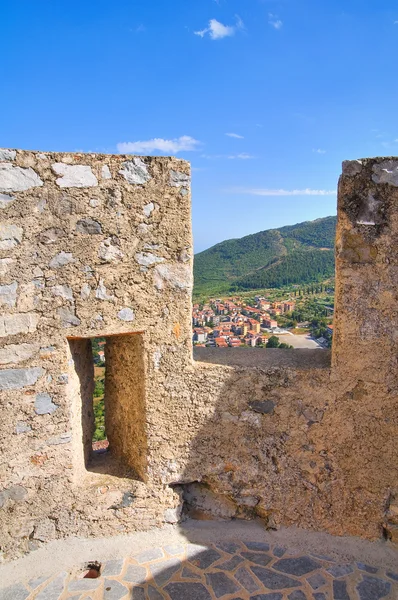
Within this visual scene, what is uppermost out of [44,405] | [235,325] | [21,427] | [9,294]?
[9,294]

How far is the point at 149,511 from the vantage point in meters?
3.06

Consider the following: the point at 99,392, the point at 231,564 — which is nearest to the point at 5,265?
the point at 231,564

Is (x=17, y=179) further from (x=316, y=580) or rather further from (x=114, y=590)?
(x=316, y=580)

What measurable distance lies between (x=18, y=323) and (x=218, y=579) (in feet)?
6.86

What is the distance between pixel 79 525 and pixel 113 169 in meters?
2.48

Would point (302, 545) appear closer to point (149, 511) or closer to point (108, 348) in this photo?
point (149, 511)

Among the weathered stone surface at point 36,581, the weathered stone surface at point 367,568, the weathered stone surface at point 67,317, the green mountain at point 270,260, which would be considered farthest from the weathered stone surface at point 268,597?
the green mountain at point 270,260

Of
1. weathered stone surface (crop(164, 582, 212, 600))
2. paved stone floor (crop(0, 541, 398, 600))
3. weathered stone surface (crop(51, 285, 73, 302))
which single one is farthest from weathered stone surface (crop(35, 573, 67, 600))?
weathered stone surface (crop(51, 285, 73, 302))

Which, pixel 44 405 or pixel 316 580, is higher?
pixel 44 405

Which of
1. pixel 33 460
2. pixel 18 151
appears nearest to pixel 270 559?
pixel 33 460

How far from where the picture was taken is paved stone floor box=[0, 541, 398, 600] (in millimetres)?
2559

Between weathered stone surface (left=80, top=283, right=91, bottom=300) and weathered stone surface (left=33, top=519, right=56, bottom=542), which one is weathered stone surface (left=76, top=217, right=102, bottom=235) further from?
weathered stone surface (left=33, top=519, right=56, bottom=542)

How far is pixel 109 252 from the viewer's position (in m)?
2.77

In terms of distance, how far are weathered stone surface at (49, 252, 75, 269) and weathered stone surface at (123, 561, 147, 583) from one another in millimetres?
2049
